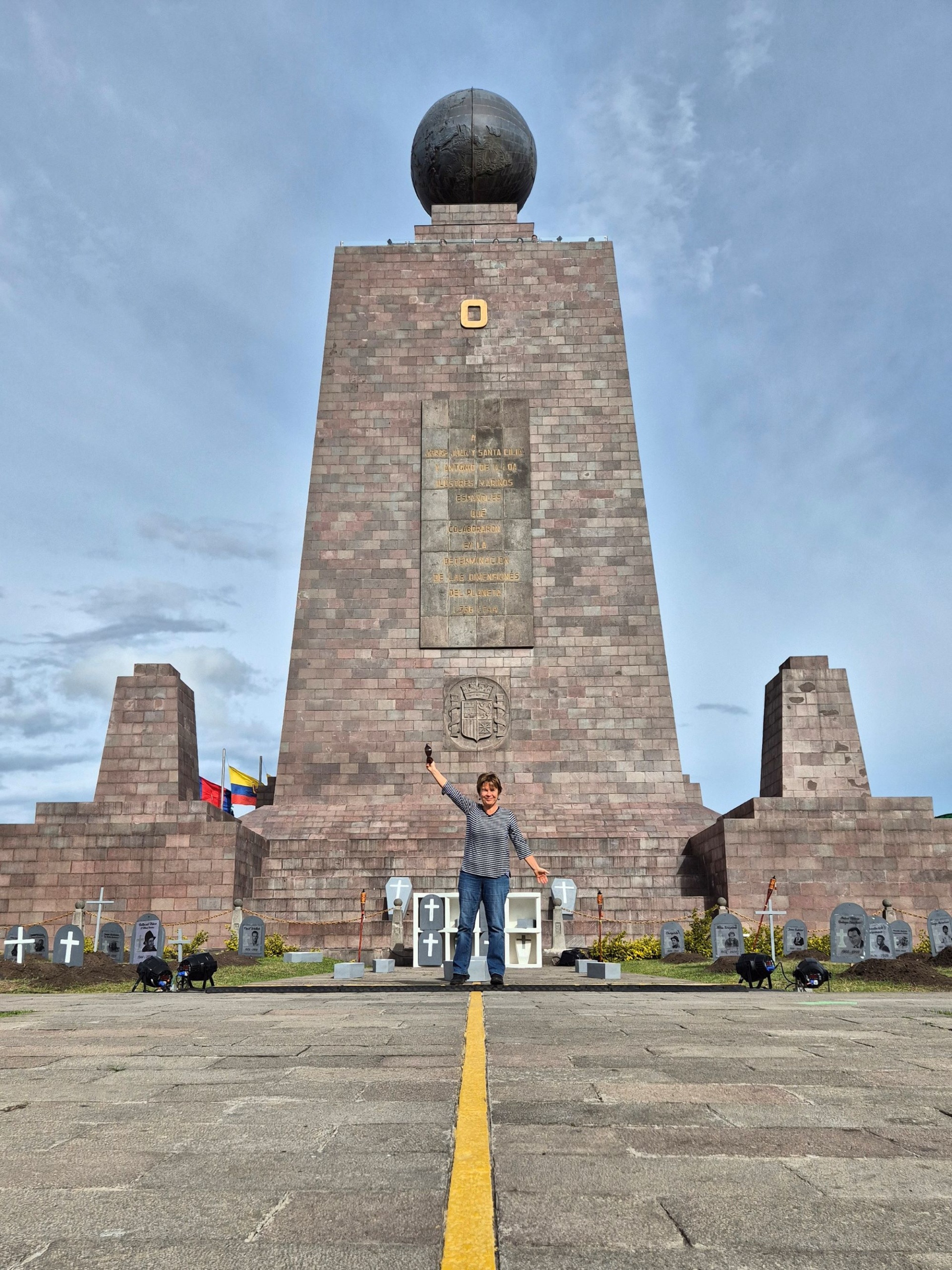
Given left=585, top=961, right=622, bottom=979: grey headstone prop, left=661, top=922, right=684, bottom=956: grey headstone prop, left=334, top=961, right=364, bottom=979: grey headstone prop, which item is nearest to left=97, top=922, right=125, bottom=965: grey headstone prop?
left=334, top=961, right=364, bottom=979: grey headstone prop

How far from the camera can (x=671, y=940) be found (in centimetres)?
1631

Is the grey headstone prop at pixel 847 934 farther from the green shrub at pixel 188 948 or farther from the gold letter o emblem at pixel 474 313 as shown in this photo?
the gold letter o emblem at pixel 474 313

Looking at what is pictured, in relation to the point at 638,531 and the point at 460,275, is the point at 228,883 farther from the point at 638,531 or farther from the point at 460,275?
the point at 460,275

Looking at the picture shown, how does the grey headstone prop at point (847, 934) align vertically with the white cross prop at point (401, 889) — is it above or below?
below

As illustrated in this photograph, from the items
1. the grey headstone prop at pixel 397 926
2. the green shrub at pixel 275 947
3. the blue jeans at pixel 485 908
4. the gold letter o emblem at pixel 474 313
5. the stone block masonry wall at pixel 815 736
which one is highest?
the gold letter o emblem at pixel 474 313

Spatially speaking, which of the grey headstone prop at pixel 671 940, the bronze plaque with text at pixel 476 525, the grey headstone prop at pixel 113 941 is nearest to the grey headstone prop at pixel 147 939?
the grey headstone prop at pixel 113 941

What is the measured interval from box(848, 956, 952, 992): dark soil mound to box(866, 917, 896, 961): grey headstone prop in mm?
867

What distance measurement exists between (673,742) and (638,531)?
5.24 m

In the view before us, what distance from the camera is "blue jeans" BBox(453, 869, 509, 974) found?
30.2 feet

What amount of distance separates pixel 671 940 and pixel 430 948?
3.91 meters

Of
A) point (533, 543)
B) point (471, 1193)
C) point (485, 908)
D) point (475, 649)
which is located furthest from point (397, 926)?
point (471, 1193)

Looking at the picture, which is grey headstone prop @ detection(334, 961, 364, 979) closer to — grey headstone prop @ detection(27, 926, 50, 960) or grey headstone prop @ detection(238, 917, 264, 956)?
grey headstone prop @ detection(238, 917, 264, 956)

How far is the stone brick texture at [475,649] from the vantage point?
21109 millimetres

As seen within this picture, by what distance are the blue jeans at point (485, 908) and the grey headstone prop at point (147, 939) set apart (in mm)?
5845
